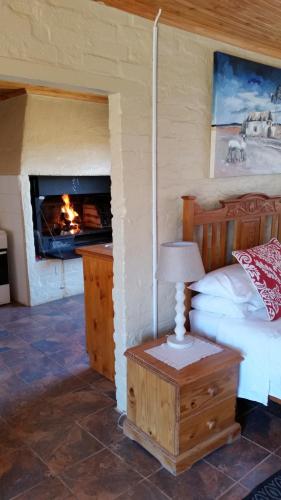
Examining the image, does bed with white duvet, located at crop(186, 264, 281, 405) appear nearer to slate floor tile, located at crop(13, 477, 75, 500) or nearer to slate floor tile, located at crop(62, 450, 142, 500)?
slate floor tile, located at crop(62, 450, 142, 500)

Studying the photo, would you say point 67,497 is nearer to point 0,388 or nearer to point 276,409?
point 0,388

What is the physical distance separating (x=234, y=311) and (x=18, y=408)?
4.85 feet

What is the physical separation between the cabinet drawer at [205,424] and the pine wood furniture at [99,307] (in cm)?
90

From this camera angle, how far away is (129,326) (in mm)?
2322

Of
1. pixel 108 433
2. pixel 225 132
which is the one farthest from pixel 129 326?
pixel 225 132

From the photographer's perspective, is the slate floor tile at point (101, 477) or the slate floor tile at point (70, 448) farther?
the slate floor tile at point (70, 448)

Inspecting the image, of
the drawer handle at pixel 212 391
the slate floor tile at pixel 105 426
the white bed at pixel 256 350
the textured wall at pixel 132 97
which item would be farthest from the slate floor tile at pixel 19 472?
the white bed at pixel 256 350

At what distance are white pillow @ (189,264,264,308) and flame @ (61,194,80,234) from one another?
8.37ft

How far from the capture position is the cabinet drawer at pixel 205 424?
1925mm

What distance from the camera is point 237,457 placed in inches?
80.4

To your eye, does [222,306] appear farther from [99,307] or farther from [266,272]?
[99,307]

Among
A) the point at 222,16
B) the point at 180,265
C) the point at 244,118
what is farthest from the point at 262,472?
the point at 222,16

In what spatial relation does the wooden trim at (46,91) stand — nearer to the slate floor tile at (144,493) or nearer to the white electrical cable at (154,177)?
the white electrical cable at (154,177)

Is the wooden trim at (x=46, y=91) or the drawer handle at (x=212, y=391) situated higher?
the wooden trim at (x=46, y=91)
